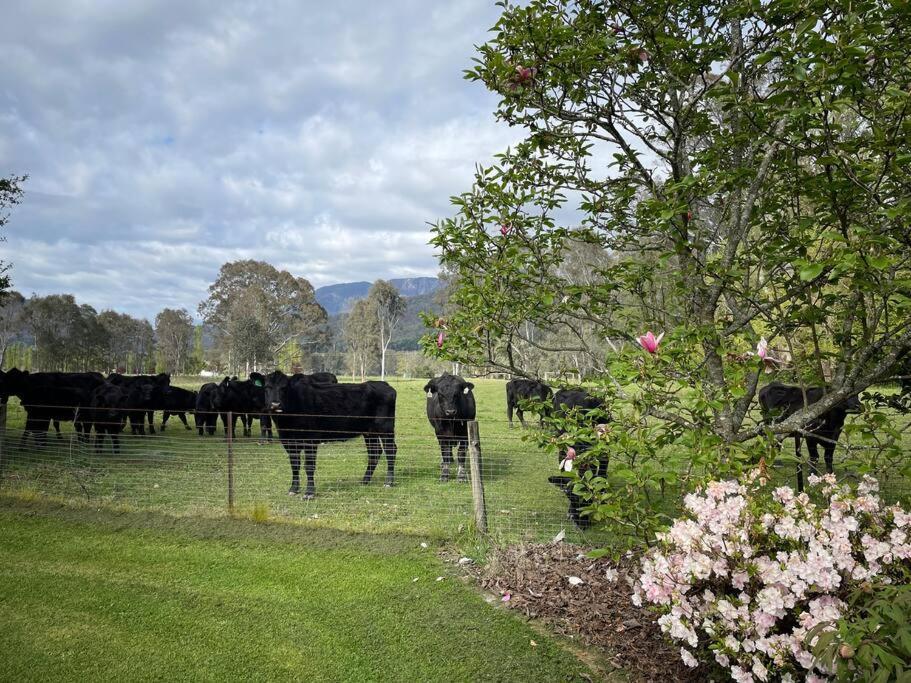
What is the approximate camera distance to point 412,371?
81.4 meters

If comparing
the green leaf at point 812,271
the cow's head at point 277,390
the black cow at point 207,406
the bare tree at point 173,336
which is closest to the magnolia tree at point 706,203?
the green leaf at point 812,271

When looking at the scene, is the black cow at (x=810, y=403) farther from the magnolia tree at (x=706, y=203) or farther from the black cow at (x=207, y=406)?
the black cow at (x=207, y=406)

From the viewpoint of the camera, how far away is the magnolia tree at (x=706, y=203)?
272 cm

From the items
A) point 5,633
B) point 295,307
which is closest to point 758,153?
point 5,633

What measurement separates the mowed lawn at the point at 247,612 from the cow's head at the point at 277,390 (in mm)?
2592

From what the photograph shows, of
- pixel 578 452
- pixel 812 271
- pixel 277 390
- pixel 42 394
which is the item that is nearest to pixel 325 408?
pixel 277 390

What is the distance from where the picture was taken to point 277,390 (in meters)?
9.00

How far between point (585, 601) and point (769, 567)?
200 cm

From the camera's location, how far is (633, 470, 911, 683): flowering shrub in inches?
108

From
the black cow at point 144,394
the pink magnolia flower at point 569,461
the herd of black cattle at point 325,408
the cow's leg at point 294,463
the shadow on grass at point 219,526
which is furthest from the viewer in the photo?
the black cow at point 144,394

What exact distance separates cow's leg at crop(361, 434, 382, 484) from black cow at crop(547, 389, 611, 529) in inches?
127

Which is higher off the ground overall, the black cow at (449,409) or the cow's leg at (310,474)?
the black cow at (449,409)

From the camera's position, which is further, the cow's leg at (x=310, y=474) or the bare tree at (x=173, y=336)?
the bare tree at (x=173, y=336)

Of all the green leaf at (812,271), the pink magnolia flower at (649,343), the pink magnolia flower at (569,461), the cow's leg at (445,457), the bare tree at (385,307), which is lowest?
the cow's leg at (445,457)
